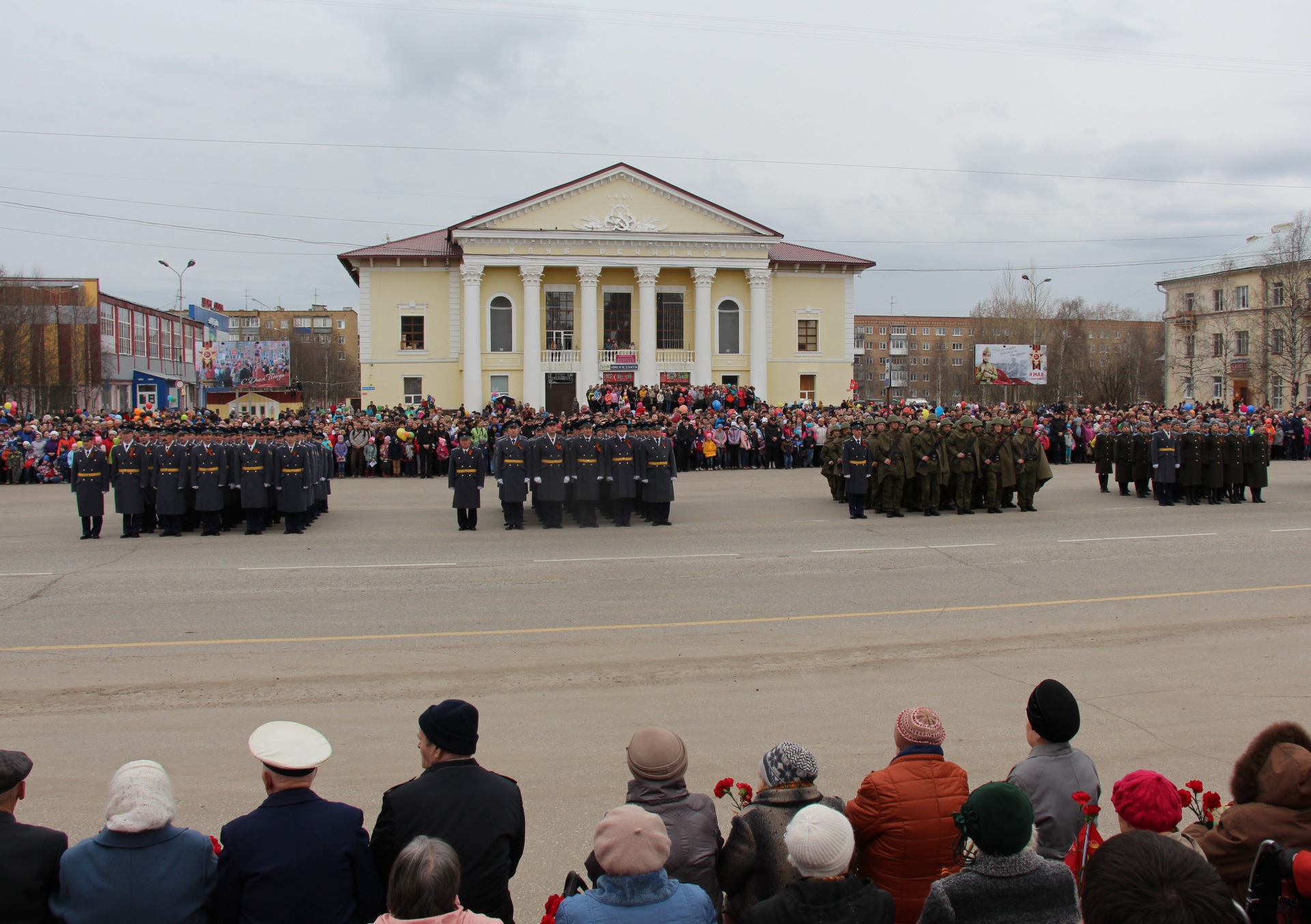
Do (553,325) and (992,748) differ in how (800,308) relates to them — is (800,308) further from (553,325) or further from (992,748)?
(992,748)

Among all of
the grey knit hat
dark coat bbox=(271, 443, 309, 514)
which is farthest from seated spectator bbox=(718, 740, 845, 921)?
dark coat bbox=(271, 443, 309, 514)

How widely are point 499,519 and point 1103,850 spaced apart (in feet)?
54.6

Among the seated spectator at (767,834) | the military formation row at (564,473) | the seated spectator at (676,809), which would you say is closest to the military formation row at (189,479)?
the military formation row at (564,473)

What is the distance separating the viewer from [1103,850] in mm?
2939

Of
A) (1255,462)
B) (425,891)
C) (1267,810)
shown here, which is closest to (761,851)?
(425,891)

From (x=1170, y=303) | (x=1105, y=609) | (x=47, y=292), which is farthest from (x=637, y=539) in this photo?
(x=1170, y=303)

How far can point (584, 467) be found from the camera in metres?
18.0

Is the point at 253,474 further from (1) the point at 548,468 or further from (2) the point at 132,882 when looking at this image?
(2) the point at 132,882

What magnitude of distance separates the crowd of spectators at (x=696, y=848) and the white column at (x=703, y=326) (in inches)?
1817

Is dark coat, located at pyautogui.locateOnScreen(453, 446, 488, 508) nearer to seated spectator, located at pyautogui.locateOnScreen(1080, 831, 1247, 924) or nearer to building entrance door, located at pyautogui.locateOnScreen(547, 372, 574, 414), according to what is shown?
seated spectator, located at pyautogui.locateOnScreen(1080, 831, 1247, 924)

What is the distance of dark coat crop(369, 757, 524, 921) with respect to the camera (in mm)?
3609

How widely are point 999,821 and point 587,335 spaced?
4765cm

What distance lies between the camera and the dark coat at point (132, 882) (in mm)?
3178

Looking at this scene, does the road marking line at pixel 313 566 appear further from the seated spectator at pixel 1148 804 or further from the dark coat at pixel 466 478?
the seated spectator at pixel 1148 804
